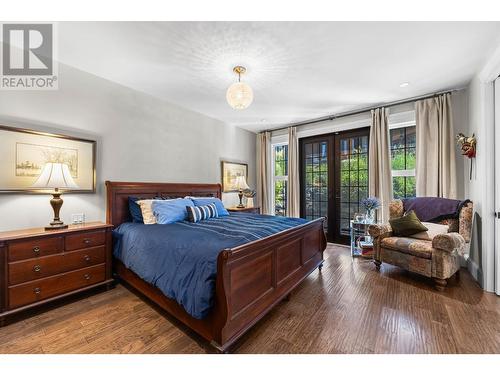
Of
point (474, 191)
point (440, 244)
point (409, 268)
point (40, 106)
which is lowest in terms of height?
point (409, 268)

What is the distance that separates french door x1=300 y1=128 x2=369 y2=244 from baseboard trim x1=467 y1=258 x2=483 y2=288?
168cm

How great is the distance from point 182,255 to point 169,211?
1233mm

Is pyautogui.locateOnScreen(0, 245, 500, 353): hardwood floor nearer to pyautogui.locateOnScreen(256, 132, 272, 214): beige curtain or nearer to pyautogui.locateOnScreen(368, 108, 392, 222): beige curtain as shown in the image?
pyautogui.locateOnScreen(368, 108, 392, 222): beige curtain

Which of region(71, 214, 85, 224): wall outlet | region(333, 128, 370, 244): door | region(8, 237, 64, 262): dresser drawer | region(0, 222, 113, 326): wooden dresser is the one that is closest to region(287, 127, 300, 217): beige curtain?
region(333, 128, 370, 244): door

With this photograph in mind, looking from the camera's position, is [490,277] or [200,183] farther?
[200,183]

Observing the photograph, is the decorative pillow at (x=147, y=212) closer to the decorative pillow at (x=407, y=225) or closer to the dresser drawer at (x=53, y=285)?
the dresser drawer at (x=53, y=285)

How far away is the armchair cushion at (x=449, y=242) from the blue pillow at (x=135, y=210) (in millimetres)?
3598

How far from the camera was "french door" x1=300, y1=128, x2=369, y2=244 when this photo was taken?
429 centimetres

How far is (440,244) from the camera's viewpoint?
8.23ft

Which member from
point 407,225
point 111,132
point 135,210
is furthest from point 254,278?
point 111,132

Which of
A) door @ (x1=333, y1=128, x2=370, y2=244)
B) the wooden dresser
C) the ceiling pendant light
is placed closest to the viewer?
the wooden dresser

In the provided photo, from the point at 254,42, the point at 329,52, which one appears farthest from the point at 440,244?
the point at 254,42
